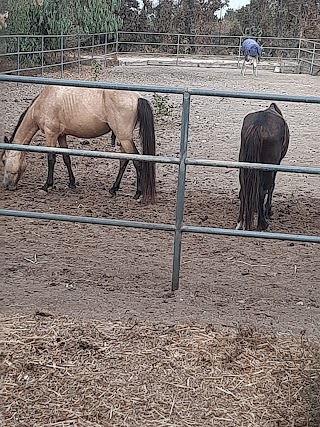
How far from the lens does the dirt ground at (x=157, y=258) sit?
11.4ft

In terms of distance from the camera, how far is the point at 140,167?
6070 mm

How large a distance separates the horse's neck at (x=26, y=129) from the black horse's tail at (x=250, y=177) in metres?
2.36

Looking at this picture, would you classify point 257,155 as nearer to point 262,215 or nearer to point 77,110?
point 262,215

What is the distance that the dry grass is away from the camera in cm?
250

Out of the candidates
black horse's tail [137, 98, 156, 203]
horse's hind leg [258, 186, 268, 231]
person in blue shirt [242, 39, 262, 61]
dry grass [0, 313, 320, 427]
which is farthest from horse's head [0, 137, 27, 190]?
person in blue shirt [242, 39, 262, 61]

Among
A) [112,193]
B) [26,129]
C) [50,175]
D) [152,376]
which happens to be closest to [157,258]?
[152,376]

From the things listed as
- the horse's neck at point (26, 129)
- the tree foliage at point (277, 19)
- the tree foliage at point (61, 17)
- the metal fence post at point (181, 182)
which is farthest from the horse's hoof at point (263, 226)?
the tree foliage at point (277, 19)

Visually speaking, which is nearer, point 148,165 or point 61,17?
point 148,165

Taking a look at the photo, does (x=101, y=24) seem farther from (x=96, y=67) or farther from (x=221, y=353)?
(x=221, y=353)

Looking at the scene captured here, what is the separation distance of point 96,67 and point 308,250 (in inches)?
424

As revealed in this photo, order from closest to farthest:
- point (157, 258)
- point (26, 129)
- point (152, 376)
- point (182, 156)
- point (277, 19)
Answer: point (152, 376) → point (182, 156) → point (157, 258) → point (26, 129) → point (277, 19)

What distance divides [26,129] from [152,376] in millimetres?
4045

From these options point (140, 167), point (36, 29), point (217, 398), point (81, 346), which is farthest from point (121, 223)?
point (36, 29)

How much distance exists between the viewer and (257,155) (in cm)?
494
